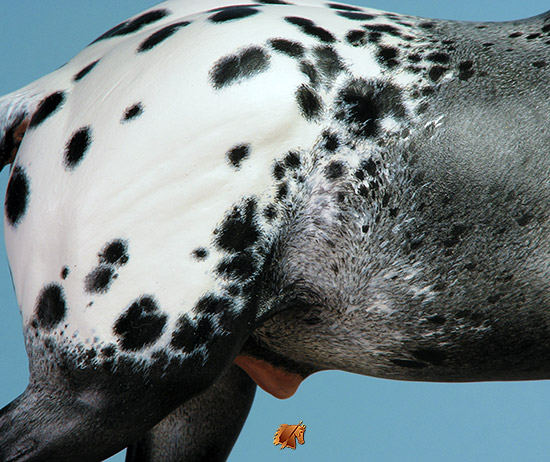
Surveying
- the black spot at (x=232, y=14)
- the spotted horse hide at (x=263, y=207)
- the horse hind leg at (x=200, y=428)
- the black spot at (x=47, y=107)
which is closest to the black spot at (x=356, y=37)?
the spotted horse hide at (x=263, y=207)

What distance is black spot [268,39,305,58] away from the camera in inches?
37.0

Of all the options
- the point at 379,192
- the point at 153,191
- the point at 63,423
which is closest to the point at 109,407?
the point at 63,423

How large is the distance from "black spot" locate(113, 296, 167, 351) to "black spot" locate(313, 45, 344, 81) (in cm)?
29

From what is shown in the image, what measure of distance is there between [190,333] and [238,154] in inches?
7.2

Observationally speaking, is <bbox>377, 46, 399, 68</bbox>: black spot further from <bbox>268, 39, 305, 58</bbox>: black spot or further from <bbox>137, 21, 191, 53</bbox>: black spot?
<bbox>137, 21, 191, 53</bbox>: black spot

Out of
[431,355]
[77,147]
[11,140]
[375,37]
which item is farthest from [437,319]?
[11,140]

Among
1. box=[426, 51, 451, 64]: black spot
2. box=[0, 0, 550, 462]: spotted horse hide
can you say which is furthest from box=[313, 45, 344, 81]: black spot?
box=[426, 51, 451, 64]: black spot

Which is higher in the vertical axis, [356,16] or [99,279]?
[356,16]

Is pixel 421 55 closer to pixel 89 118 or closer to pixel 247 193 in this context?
pixel 247 193

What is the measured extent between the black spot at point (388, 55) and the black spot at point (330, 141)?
4.1 inches

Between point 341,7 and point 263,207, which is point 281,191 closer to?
point 263,207

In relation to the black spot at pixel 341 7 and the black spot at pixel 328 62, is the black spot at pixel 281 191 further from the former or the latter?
the black spot at pixel 341 7

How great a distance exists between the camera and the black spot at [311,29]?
96 centimetres

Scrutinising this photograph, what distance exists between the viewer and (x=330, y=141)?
36.4 inches
